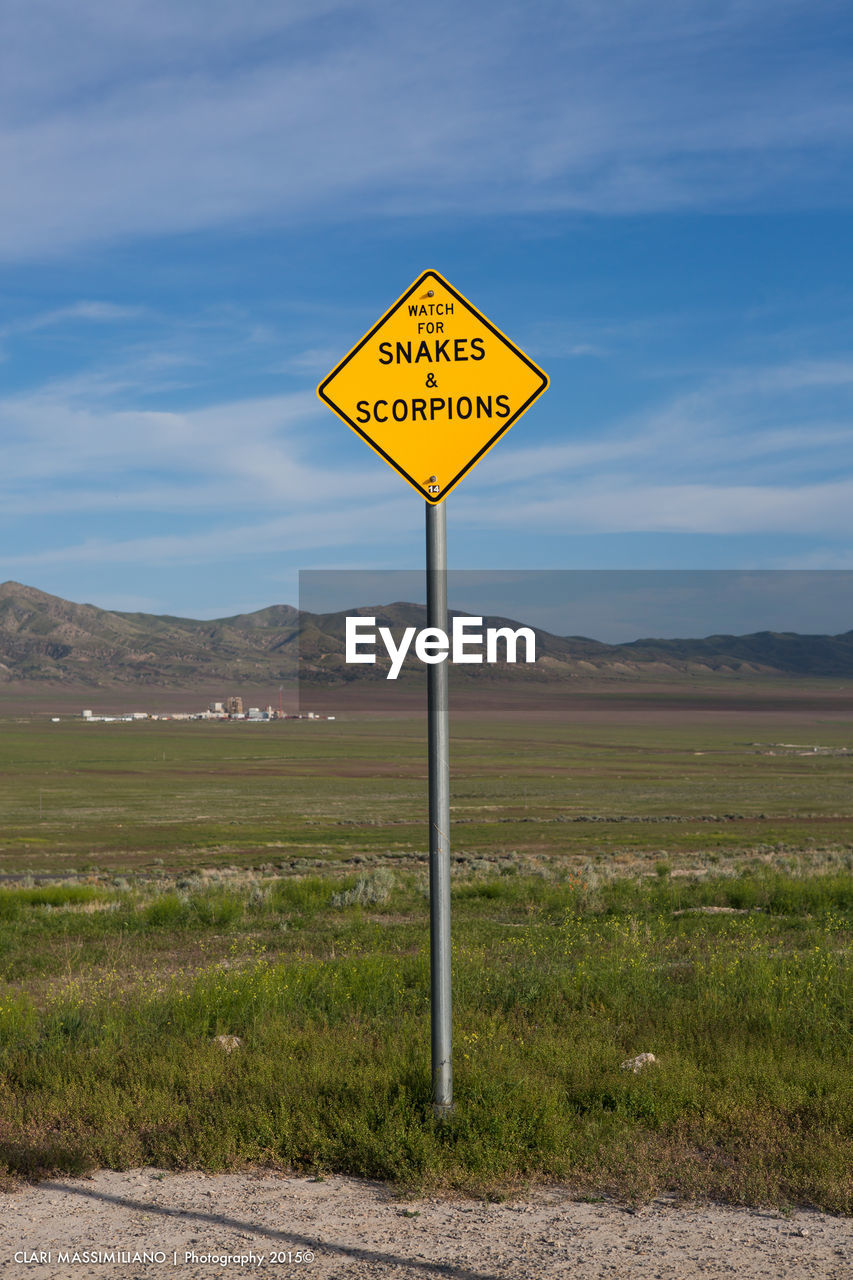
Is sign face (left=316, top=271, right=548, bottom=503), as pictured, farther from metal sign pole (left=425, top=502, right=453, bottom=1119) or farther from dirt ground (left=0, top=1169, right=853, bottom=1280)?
dirt ground (left=0, top=1169, right=853, bottom=1280)

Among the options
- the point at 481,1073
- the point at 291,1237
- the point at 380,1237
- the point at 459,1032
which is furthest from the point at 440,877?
the point at 459,1032

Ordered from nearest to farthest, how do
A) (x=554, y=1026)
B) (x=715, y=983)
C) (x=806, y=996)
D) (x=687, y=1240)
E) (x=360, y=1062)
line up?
(x=687, y=1240) → (x=360, y=1062) → (x=554, y=1026) → (x=806, y=996) → (x=715, y=983)

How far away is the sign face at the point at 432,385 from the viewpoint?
5617 mm

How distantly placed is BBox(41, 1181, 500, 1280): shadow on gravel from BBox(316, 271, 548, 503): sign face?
3597mm

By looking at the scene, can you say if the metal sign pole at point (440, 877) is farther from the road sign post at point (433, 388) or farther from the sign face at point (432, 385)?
the sign face at point (432, 385)

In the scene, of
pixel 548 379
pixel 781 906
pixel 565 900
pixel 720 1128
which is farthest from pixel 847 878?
pixel 548 379

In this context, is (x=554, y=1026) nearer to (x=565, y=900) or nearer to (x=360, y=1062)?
(x=360, y=1062)

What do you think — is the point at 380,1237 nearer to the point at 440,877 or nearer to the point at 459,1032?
the point at 440,877

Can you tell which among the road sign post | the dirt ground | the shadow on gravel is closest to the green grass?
the dirt ground

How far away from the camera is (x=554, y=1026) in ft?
24.1

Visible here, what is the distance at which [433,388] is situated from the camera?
5676mm

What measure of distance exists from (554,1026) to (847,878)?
12.4 meters

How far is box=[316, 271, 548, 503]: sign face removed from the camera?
18.4 feet

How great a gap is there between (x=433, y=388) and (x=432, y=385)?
18 mm
